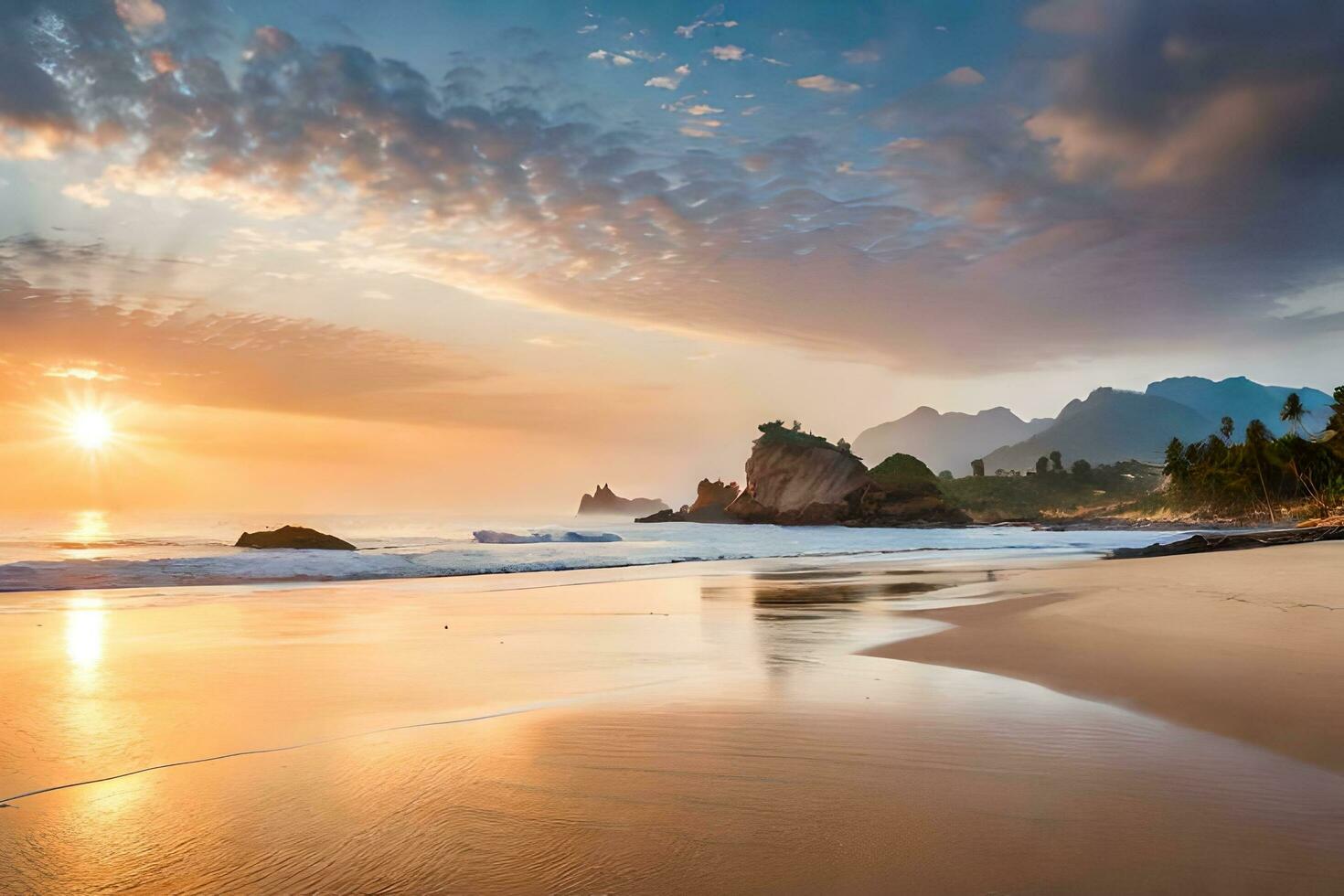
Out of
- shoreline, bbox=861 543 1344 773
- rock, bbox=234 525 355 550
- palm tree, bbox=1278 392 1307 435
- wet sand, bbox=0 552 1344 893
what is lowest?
shoreline, bbox=861 543 1344 773

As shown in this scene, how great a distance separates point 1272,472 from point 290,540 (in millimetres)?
93774

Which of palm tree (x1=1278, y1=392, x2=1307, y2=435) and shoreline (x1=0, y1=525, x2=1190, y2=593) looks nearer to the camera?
shoreline (x1=0, y1=525, x2=1190, y2=593)

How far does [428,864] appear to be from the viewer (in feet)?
9.10

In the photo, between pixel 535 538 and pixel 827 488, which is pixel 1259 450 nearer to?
pixel 827 488

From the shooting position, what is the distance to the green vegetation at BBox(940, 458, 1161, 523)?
458 ft

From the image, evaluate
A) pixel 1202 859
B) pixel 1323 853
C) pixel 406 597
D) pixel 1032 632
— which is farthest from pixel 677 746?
pixel 406 597

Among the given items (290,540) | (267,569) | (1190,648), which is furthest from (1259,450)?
(267,569)

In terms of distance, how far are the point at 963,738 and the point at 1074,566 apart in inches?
721

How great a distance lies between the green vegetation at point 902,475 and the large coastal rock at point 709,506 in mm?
20247

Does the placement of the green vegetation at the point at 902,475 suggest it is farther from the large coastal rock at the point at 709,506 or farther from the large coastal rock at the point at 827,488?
the large coastal rock at the point at 709,506

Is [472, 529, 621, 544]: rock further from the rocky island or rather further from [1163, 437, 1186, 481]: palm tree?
[1163, 437, 1186, 481]: palm tree

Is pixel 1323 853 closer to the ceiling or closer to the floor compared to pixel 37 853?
closer to the floor

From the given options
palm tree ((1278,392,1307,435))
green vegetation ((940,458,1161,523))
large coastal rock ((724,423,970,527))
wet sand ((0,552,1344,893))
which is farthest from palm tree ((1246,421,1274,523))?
wet sand ((0,552,1344,893))

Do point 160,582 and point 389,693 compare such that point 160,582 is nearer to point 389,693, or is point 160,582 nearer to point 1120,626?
point 389,693
